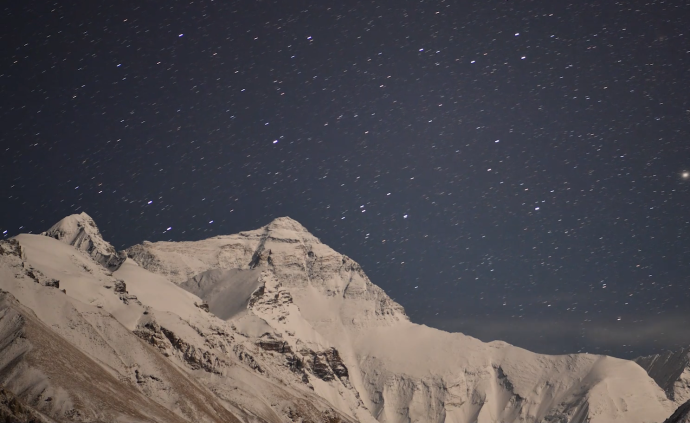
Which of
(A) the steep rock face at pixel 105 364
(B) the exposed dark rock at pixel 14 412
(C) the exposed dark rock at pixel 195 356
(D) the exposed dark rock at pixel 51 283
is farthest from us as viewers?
A: (C) the exposed dark rock at pixel 195 356

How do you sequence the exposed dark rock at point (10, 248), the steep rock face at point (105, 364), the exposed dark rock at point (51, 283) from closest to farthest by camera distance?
the steep rock face at point (105, 364), the exposed dark rock at point (51, 283), the exposed dark rock at point (10, 248)

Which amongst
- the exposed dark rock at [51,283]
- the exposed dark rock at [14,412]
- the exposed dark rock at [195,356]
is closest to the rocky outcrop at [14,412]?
the exposed dark rock at [14,412]

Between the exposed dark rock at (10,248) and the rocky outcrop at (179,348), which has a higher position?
the exposed dark rock at (10,248)

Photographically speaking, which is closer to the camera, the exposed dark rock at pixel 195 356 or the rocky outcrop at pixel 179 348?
the rocky outcrop at pixel 179 348

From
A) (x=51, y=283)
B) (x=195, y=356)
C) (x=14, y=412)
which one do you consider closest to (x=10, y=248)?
(x=51, y=283)

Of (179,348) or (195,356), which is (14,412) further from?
(195,356)

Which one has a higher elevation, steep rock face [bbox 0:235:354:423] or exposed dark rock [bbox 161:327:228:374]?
steep rock face [bbox 0:235:354:423]

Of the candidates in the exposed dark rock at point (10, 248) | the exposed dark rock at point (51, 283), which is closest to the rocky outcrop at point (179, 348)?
the exposed dark rock at point (51, 283)

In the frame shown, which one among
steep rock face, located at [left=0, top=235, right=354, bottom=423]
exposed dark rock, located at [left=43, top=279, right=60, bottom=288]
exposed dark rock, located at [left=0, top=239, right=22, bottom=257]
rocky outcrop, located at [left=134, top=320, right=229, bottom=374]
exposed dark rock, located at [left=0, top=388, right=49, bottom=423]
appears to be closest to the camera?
exposed dark rock, located at [left=0, top=388, right=49, bottom=423]

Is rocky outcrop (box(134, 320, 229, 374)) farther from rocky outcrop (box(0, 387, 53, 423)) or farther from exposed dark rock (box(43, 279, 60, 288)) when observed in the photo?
rocky outcrop (box(0, 387, 53, 423))

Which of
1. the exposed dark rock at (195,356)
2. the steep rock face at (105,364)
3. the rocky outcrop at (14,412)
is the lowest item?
the exposed dark rock at (195,356)

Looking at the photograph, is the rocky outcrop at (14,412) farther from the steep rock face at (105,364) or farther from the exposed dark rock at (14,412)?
the steep rock face at (105,364)

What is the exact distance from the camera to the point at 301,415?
197 m

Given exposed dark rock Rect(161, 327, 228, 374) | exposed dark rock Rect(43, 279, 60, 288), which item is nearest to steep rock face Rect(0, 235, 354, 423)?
exposed dark rock Rect(161, 327, 228, 374)
